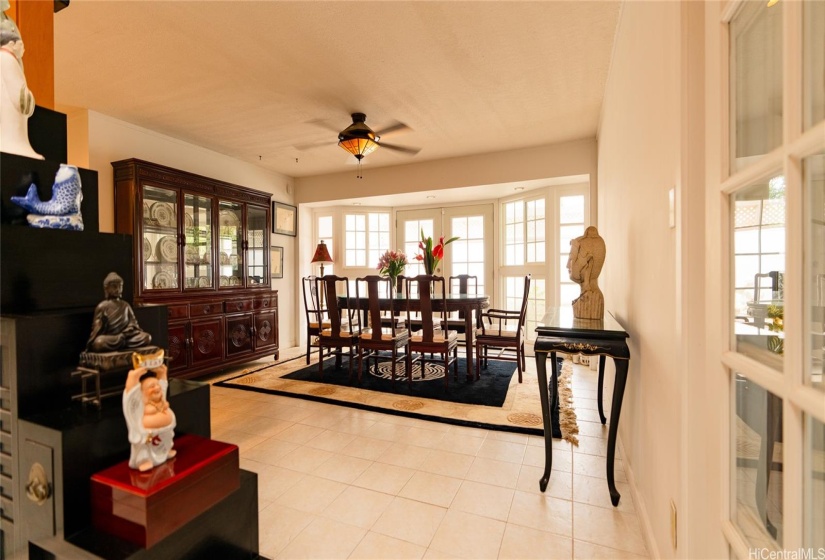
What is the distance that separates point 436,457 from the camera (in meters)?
2.24

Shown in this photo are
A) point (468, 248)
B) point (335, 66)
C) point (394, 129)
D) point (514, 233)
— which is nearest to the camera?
point (335, 66)

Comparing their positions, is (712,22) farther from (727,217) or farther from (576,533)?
(576,533)

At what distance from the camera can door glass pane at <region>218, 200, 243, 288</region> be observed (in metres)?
4.23

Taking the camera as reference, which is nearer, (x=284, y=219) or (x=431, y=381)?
(x=431, y=381)

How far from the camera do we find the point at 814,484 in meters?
0.58

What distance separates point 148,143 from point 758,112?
476 cm

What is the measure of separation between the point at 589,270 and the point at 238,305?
380 cm

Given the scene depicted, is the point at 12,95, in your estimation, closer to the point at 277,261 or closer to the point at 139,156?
the point at 139,156

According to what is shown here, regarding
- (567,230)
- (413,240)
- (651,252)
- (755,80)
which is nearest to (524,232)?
(567,230)

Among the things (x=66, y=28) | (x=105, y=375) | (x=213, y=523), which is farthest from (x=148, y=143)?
(x=213, y=523)

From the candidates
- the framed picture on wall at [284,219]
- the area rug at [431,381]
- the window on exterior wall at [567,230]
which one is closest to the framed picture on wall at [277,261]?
the framed picture on wall at [284,219]

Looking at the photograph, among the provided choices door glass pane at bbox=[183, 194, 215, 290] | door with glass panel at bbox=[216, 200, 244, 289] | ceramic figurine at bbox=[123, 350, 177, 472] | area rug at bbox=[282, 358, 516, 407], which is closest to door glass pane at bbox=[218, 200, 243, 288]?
door with glass panel at bbox=[216, 200, 244, 289]

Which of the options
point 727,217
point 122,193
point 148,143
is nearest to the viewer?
point 727,217

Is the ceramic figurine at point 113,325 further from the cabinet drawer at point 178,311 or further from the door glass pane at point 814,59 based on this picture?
the cabinet drawer at point 178,311
